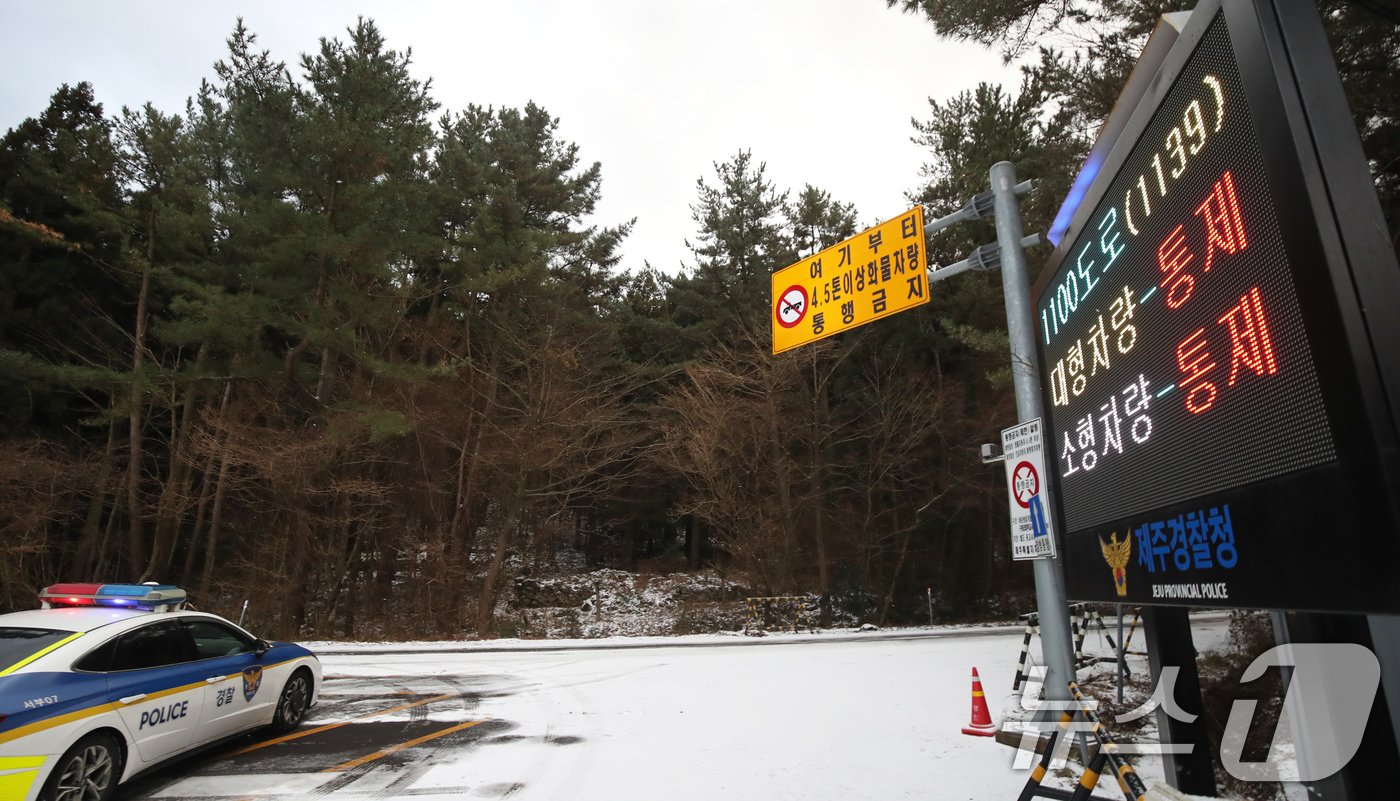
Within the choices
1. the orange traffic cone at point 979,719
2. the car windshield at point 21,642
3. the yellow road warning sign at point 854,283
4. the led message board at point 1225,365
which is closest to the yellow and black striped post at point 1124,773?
the led message board at point 1225,365

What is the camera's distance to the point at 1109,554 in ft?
12.5

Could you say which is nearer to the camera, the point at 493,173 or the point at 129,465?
the point at 129,465

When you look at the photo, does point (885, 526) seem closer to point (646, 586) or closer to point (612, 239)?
point (646, 586)

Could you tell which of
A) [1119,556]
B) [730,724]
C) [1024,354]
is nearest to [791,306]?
[1024,354]

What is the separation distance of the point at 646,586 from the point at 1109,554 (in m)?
30.4

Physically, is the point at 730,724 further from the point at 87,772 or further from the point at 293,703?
the point at 87,772

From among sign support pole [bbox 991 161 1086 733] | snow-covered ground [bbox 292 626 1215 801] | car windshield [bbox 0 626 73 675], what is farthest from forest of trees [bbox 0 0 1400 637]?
Result: car windshield [bbox 0 626 73 675]

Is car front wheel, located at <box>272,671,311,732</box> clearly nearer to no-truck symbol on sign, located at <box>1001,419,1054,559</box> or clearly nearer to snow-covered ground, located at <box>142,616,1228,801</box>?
snow-covered ground, located at <box>142,616,1228,801</box>

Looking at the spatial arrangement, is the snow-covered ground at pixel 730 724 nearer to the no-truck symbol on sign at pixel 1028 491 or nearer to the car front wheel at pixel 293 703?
the no-truck symbol on sign at pixel 1028 491

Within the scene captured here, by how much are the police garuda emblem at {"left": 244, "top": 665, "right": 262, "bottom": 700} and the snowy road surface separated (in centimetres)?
54

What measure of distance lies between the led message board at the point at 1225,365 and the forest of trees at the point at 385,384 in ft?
50.3

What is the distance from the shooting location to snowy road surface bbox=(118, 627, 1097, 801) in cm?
569

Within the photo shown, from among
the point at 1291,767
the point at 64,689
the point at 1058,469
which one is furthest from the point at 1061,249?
the point at 64,689

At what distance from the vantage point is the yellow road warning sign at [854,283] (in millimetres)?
7625
